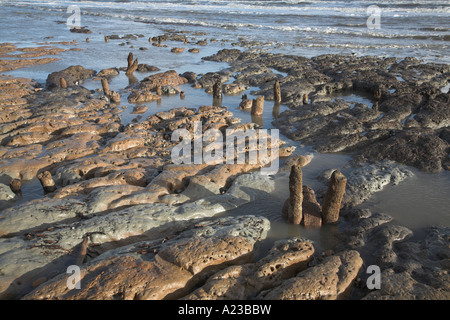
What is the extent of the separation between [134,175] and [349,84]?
49.6 feet

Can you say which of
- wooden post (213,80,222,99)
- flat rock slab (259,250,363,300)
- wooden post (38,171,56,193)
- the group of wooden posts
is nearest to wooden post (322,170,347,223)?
the group of wooden posts

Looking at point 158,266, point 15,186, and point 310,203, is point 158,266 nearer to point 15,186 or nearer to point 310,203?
point 310,203

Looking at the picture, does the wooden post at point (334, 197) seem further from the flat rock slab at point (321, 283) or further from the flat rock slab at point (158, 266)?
the flat rock slab at point (158, 266)

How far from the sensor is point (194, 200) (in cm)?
960

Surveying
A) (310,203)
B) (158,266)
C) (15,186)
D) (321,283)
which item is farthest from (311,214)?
(15,186)

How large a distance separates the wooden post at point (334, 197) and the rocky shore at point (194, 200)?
193mm

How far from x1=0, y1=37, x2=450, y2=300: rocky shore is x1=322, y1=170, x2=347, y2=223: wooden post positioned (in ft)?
0.63

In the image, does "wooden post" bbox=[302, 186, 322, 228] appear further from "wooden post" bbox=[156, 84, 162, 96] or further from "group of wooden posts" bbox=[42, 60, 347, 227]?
"wooden post" bbox=[156, 84, 162, 96]

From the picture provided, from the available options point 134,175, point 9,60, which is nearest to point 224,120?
point 134,175

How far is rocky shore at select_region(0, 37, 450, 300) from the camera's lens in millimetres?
6195

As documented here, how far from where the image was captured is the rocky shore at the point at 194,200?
620 centimetres

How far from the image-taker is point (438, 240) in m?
7.80

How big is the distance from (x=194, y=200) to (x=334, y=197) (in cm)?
374
